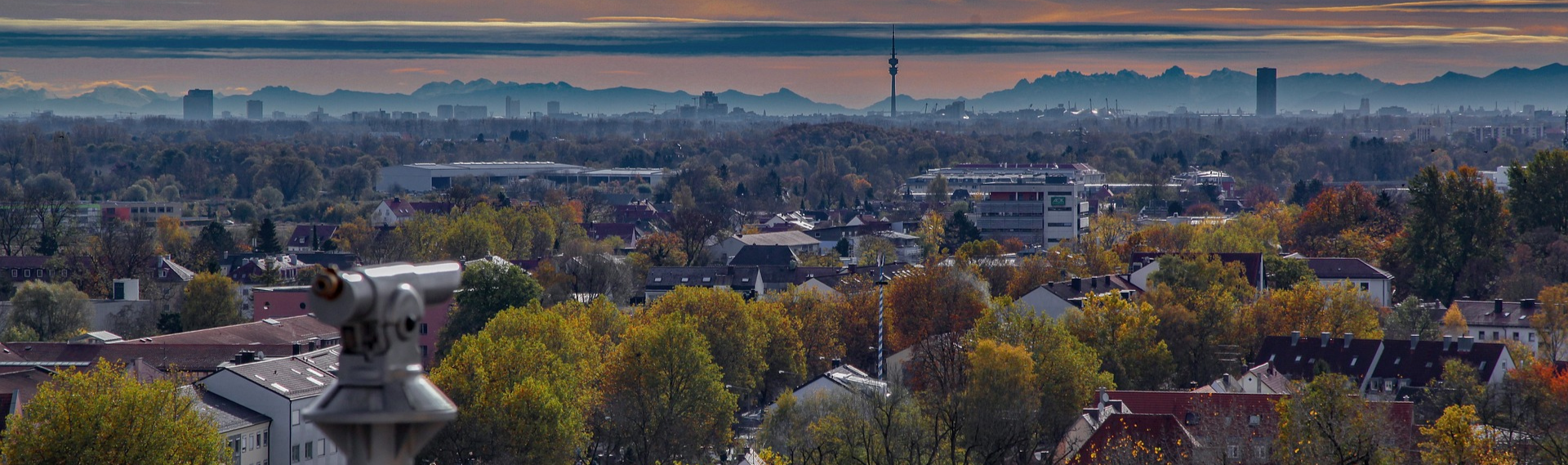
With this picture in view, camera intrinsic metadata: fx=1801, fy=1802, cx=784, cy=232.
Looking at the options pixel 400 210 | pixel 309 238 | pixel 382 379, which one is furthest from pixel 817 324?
pixel 400 210

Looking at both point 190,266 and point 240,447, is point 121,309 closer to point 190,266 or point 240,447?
point 190,266

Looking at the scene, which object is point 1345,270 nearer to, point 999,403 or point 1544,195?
point 1544,195

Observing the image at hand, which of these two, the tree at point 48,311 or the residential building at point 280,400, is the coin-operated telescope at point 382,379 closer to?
the residential building at point 280,400

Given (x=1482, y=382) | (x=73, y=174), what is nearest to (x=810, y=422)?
(x=1482, y=382)

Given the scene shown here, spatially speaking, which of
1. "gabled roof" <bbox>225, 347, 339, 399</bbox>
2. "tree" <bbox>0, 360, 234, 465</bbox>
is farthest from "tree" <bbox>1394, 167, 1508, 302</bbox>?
"tree" <bbox>0, 360, 234, 465</bbox>

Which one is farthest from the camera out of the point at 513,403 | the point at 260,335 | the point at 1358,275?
the point at 1358,275

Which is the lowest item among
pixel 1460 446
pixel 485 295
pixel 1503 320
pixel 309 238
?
pixel 1503 320
